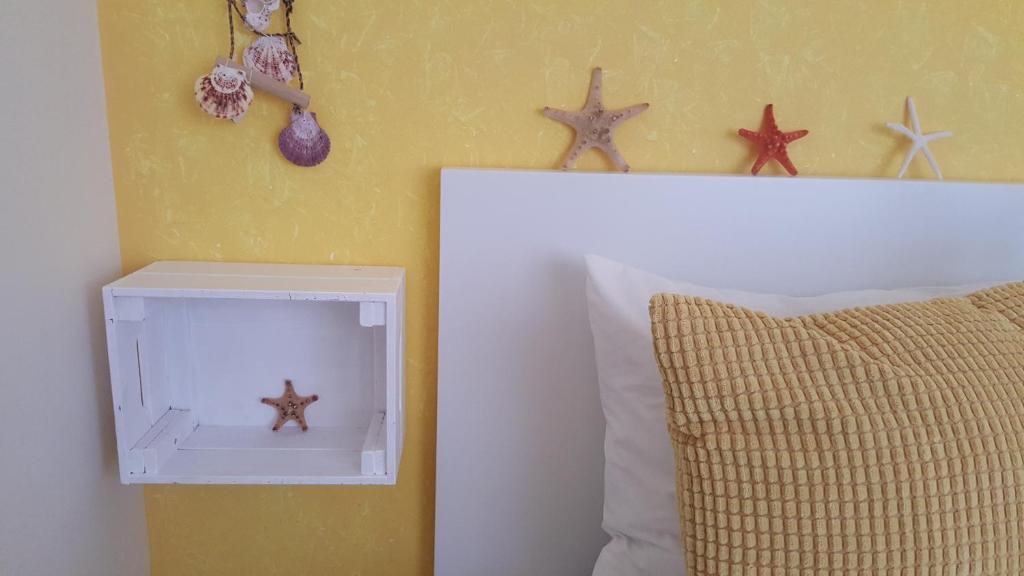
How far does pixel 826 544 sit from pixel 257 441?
804 mm

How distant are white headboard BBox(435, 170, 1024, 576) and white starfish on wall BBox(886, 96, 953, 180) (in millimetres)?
47

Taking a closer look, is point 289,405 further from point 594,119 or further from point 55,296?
point 594,119

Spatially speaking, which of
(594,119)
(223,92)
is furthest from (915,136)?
(223,92)

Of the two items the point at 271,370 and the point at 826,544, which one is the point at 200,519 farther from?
the point at 826,544

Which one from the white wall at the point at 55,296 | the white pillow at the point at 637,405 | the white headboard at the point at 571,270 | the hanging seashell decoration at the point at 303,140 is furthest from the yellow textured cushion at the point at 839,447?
the white wall at the point at 55,296

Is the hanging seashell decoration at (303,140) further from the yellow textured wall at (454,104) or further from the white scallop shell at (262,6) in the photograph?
the white scallop shell at (262,6)

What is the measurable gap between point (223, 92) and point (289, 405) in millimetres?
492

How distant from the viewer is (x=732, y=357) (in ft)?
2.08

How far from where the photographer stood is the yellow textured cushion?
589 millimetres

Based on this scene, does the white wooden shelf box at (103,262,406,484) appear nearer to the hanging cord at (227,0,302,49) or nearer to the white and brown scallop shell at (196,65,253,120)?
the white and brown scallop shell at (196,65,253,120)

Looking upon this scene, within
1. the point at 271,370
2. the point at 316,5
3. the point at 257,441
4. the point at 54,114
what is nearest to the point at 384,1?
the point at 316,5

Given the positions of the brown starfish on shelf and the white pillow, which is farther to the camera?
the brown starfish on shelf

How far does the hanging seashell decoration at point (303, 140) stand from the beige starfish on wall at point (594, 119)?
35cm

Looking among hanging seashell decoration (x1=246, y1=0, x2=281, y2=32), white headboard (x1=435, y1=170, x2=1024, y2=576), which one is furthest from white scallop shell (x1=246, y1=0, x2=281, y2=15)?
white headboard (x1=435, y1=170, x2=1024, y2=576)
